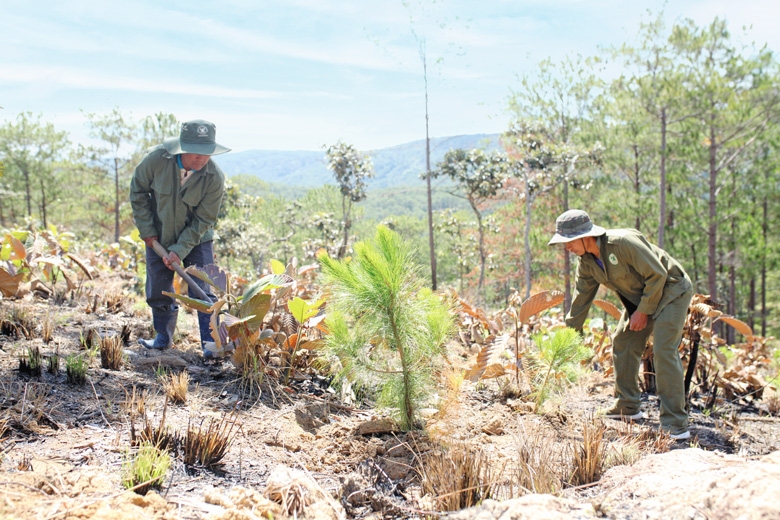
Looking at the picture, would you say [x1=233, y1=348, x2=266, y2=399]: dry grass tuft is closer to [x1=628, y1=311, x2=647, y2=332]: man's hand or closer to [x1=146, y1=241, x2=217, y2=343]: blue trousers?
[x1=146, y1=241, x2=217, y2=343]: blue trousers

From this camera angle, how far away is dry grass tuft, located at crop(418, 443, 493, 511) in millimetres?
2045

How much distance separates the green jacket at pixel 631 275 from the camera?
3555 mm

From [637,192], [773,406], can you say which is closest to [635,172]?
[637,192]

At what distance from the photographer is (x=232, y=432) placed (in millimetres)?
2809

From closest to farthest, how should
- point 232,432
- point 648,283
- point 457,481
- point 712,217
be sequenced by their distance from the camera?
point 457,481 → point 232,432 → point 648,283 → point 712,217

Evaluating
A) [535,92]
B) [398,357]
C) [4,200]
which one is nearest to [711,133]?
[535,92]

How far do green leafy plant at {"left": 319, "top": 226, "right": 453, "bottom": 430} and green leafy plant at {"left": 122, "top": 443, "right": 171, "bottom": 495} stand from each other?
3.40 ft

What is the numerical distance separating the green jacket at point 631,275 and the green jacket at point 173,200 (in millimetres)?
2741

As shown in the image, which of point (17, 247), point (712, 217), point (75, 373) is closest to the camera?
point (75, 373)

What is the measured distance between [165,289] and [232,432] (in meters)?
1.73

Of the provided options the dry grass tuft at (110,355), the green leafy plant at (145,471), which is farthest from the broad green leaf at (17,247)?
the green leafy plant at (145,471)

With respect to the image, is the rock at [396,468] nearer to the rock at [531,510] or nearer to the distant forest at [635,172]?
the rock at [531,510]

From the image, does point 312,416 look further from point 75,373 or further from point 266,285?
point 75,373

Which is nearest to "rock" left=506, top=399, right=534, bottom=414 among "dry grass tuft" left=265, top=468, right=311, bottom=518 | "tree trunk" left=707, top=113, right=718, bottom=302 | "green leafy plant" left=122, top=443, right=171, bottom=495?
"dry grass tuft" left=265, top=468, right=311, bottom=518
